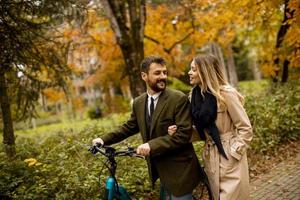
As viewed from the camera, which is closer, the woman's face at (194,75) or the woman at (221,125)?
the woman at (221,125)

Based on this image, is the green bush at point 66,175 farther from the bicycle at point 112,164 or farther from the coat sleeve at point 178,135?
the coat sleeve at point 178,135

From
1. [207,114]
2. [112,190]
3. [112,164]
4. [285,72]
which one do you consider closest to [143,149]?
[112,164]

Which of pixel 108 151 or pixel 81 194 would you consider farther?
pixel 81 194

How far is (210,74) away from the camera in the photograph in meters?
3.72

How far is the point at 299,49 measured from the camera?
1080 centimetres

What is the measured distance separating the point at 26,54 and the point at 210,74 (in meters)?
5.82

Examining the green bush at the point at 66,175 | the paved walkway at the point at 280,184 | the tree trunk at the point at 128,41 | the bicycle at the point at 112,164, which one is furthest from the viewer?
the tree trunk at the point at 128,41

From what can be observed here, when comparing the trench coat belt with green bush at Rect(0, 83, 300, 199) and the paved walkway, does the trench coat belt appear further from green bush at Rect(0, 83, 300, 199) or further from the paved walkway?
the paved walkway

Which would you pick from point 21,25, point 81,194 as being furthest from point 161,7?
point 81,194

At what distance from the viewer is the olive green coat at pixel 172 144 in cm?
357

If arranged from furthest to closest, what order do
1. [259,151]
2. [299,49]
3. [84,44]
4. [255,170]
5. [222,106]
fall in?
[84,44]
[299,49]
[259,151]
[255,170]
[222,106]

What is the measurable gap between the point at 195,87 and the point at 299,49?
7879mm

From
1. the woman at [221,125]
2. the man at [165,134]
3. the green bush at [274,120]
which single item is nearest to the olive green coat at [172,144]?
the man at [165,134]

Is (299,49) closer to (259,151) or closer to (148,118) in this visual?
(259,151)
